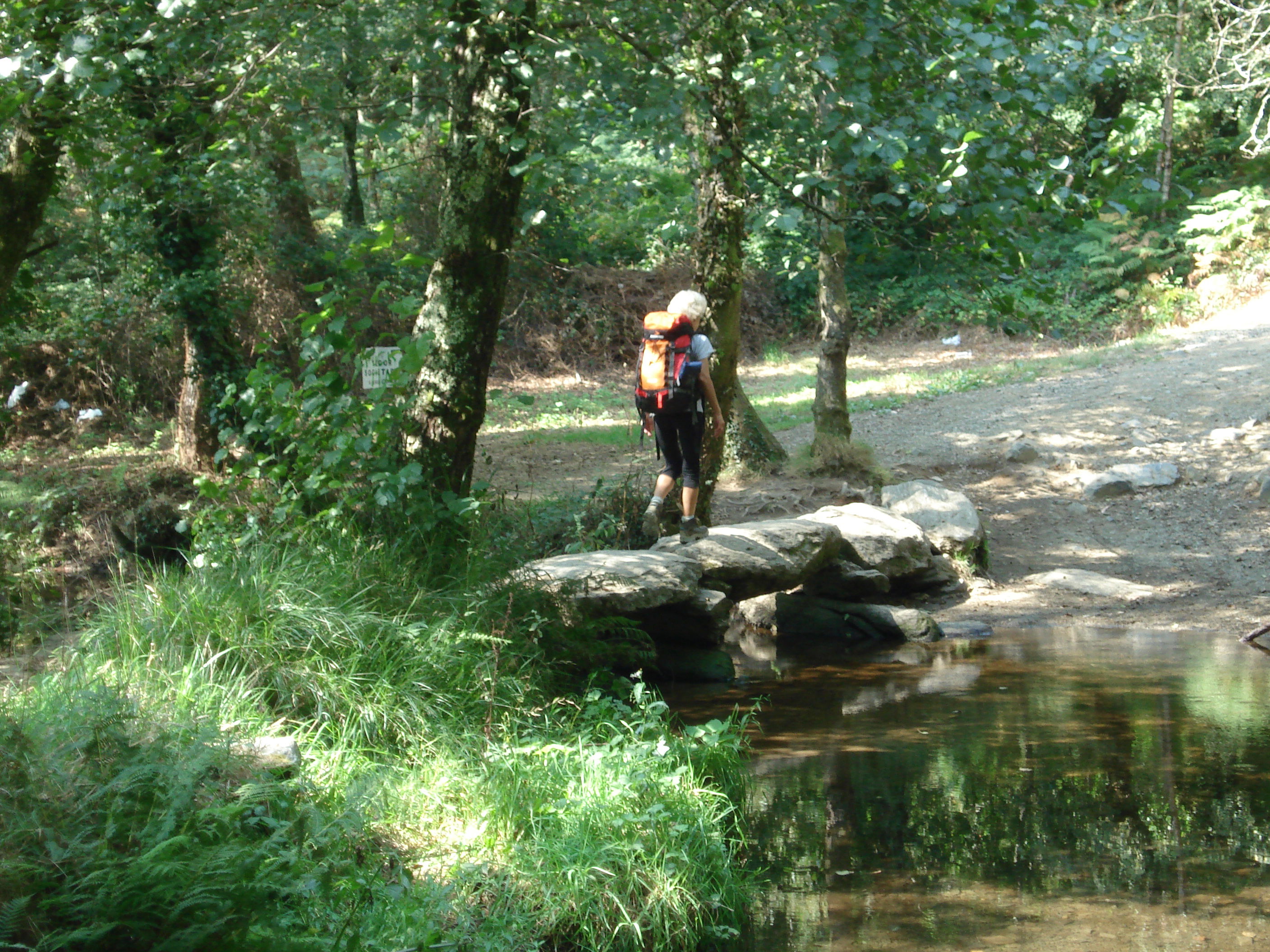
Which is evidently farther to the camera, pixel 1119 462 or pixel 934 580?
pixel 1119 462

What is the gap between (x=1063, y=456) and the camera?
43.6ft

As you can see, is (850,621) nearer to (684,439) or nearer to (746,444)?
(684,439)

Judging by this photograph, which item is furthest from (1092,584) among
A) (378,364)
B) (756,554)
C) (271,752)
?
(271,752)

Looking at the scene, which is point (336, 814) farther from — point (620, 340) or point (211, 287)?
point (620, 340)

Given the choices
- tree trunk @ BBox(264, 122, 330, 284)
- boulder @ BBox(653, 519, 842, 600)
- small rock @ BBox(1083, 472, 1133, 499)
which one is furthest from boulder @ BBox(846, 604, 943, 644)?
tree trunk @ BBox(264, 122, 330, 284)

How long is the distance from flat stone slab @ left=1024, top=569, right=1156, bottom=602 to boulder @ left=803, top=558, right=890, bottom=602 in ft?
5.72

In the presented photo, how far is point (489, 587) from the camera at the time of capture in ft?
20.9

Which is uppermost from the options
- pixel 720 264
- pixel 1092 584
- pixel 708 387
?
pixel 720 264

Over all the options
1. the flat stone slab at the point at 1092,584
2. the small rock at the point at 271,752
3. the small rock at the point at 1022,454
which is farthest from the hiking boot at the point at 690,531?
the small rock at the point at 1022,454

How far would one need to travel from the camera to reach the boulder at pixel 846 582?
9.91 m

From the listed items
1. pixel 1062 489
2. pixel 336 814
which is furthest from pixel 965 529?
pixel 336 814

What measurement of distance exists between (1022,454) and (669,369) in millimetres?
6995

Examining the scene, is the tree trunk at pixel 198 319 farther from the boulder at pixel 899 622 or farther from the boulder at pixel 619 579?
the boulder at pixel 899 622

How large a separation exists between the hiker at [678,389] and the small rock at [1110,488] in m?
5.93
